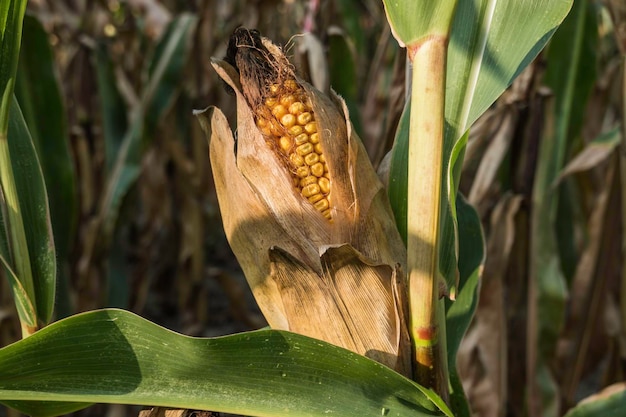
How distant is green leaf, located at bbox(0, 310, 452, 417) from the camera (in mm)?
512

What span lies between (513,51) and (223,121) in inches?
10.3

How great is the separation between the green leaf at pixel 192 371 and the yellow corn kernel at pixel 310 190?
133 millimetres

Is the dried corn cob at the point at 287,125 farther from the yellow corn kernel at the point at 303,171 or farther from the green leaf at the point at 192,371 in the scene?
the green leaf at the point at 192,371

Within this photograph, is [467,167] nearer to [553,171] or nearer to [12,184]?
[553,171]

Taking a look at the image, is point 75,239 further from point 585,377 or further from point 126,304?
point 585,377

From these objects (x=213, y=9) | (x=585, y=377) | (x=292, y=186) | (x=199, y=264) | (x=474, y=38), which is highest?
(x=213, y=9)

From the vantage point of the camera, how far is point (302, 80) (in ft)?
2.08

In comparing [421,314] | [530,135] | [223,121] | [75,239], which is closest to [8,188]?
[223,121]

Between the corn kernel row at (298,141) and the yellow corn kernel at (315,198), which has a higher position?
the corn kernel row at (298,141)

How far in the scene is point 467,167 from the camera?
1216mm

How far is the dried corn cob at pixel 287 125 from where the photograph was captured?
0.62 metres

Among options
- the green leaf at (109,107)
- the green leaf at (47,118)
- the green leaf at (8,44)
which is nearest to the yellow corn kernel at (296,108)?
the green leaf at (8,44)

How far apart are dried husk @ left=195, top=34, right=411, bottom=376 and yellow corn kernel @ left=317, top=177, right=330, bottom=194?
0.06 ft

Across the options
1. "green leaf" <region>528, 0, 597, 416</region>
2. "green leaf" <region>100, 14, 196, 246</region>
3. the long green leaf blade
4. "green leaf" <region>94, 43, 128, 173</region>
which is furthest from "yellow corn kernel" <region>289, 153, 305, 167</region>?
"green leaf" <region>94, 43, 128, 173</region>
